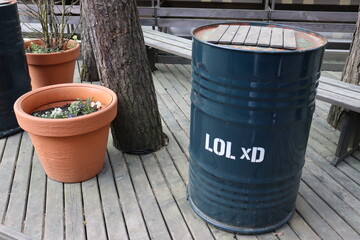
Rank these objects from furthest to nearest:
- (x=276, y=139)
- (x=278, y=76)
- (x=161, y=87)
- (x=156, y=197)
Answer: (x=161, y=87)
(x=156, y=197)
(x=276, y=139)
(x=278, y=76)

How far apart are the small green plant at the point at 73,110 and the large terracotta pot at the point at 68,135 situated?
68mm

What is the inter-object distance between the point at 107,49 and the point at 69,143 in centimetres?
74

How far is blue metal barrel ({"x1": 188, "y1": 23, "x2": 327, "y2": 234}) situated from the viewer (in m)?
1.64

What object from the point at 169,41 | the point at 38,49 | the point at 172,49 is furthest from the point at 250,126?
the point at 38,49

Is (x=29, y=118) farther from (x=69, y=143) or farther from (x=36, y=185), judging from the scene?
(x=36, y=185)

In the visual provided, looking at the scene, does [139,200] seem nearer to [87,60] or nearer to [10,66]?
[10,66]

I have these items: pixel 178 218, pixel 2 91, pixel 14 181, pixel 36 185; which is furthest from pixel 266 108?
pixel 2 91

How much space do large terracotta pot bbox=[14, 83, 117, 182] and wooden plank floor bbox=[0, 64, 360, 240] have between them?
4.7 inches

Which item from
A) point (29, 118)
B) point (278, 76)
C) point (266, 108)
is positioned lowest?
point (29, 118)

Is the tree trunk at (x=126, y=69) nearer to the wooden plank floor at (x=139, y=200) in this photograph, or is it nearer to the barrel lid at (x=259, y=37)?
the wooden plank floor at (x=139, y=200)

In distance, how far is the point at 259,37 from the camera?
1881mm

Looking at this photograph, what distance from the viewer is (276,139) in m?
1.79

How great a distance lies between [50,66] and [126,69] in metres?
1.48

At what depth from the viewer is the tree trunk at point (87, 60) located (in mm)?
4074
